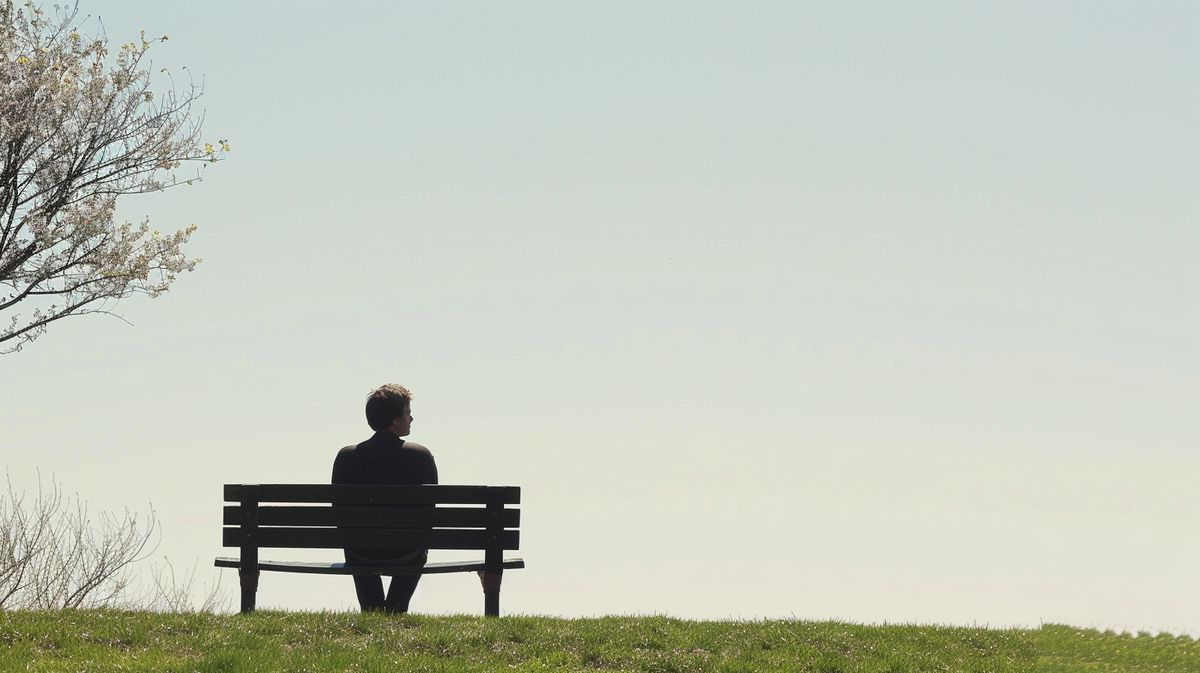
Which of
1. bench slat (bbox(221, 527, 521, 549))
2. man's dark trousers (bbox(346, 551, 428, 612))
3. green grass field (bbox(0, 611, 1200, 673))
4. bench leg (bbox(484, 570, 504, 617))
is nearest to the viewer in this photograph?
green grass field (bbox(0, 611, 1200, 673))

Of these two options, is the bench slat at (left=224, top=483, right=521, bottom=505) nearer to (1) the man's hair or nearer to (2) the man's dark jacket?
(2) the man's dark jacket

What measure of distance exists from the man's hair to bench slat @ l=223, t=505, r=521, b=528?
93 cm

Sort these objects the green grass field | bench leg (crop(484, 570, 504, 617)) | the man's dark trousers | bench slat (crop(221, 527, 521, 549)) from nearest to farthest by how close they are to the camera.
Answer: the green grass field → bench slat (crop(221, 527, 521, 549)) → bench leg (crop(484, 570, 504, 617)) → the man's dark trousers

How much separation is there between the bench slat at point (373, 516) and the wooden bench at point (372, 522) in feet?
0.03

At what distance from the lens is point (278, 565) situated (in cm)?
1264

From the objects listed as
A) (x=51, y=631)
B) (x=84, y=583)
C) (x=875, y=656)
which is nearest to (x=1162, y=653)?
(x=875, y=656)

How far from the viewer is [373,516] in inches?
489

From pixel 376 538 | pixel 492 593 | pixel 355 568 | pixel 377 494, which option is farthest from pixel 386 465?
pixel 492 593

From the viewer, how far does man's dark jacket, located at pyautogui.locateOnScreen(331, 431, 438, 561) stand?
41.5ft

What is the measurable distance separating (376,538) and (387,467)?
776mm

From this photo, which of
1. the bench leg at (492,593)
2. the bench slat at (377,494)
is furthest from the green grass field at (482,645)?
the bench slat at (377,494)

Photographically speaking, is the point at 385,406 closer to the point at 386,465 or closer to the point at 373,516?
the point at 386,465

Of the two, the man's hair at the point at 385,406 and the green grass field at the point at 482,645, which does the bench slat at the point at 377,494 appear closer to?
the man's hair at the point at 385,406

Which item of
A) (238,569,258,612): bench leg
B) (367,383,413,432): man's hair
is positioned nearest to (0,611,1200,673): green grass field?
(238,569,258,612): bench leg
